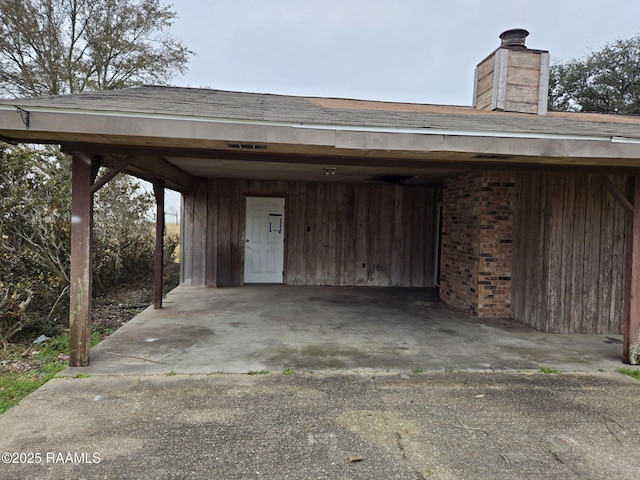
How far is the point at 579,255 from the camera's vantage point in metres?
5.11

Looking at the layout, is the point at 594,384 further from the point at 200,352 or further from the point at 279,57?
the point at 279,57

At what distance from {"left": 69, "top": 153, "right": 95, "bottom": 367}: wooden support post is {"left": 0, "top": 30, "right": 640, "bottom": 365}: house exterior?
13 millimetres

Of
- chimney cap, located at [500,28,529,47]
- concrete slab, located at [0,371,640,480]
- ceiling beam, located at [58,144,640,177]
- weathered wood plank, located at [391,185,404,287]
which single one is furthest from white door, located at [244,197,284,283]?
concrete slab, located at [0,371,640,480]

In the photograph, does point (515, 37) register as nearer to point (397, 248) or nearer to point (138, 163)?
point (397, 248)

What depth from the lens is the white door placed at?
8555 millimetres

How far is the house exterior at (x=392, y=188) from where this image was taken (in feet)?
10.6

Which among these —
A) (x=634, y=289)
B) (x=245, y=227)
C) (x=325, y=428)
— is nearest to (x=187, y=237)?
(x=245, y=227)

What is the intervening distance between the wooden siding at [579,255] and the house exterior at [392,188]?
18mm

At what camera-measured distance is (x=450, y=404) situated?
3023 mm

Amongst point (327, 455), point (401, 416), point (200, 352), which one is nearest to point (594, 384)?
point (401, 416)

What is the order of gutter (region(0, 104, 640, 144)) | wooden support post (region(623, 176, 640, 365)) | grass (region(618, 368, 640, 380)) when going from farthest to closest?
wooden support post (region(623, 176, 640, 365)) → grass (region(618, 368, 640, 380)) → gutter (region(0, 104, 640, 144))

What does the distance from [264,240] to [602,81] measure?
16666 mm

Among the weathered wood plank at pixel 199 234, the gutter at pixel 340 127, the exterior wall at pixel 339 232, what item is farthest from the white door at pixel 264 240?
the gutter at pixel 340 127

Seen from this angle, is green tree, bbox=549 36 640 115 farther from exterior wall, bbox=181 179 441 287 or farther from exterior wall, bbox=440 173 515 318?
exterior wall, bbox=440 173 515 318
